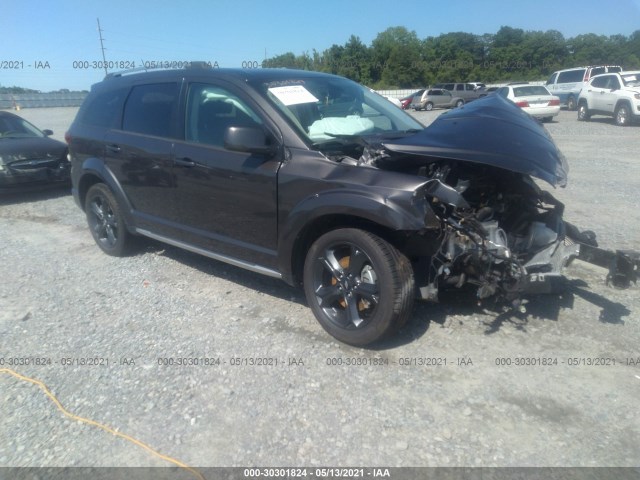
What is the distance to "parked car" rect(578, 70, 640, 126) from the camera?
17.1 meters

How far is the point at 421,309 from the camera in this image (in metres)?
4.06

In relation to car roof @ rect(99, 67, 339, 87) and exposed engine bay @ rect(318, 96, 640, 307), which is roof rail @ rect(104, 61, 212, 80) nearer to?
car roof @ rect(99, 67, 339, 87)

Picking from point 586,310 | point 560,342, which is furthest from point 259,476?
point 586,310

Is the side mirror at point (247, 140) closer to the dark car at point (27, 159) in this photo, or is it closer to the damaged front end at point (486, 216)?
the damaged front end at point (486, 216)

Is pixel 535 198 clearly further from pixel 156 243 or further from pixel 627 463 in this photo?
pixel 156 243

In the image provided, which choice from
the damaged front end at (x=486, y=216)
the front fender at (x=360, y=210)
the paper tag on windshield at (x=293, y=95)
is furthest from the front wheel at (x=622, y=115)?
the front fender at (x=360, y=210)

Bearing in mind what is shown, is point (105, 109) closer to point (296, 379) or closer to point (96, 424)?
point (96, 424)

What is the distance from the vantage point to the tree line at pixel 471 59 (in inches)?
2054

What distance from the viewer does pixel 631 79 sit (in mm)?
17844

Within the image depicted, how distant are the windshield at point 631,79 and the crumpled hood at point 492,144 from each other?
17023 mm

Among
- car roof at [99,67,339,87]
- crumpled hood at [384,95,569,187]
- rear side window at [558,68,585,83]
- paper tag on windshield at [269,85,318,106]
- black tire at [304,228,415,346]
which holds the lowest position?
black tire at [304,228,415,346]

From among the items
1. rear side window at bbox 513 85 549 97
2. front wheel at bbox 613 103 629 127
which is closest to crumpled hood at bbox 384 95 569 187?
front wheel at bbox 613 103 629 127

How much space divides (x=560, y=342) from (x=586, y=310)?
0.62 meters

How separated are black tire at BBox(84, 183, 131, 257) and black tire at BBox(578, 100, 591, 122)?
19211 mm
